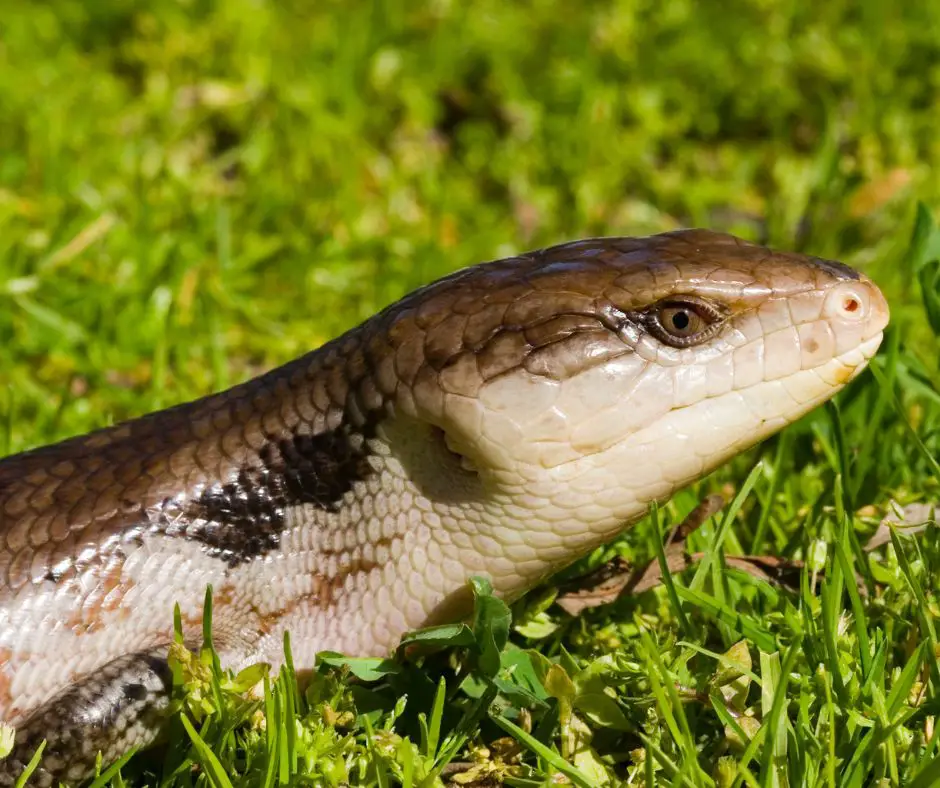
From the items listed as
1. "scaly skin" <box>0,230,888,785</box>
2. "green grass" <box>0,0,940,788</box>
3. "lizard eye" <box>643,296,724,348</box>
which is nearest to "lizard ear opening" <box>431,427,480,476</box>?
"scaly skin" <box>0,230,888,785</box>

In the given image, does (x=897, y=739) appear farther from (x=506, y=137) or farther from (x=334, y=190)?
(x=506, y=137)

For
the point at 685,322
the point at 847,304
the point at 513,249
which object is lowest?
the point at 513,249

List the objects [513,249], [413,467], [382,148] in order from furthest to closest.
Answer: [382,148], [513,249], [413,467]

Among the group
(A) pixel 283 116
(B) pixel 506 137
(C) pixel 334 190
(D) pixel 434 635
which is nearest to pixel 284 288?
(C) pixel 334 190

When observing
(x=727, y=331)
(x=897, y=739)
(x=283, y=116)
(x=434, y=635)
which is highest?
(x=283, y=116)

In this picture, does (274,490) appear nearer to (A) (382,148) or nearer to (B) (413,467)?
(B) (413,467)

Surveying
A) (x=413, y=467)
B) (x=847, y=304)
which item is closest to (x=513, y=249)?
(x=413, y=467)
